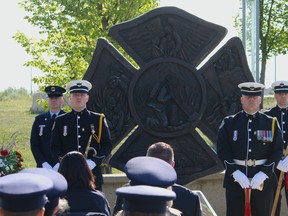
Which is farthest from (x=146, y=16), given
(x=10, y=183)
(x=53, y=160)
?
(x=10, y=183)

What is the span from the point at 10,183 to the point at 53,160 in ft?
14.0

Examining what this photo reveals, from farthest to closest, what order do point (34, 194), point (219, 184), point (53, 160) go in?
point (219, 184), point (53, 160), point (34, 194)

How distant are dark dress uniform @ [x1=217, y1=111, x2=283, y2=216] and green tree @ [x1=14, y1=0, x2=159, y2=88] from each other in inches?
158

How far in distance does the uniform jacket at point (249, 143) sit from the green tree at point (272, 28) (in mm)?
10631

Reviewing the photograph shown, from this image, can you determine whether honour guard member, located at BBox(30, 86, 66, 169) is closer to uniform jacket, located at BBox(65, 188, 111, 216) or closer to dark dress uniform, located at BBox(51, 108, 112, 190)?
dark dress uniform, located at BBox(51, 108, 112, 190)

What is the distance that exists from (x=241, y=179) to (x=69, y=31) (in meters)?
5.01

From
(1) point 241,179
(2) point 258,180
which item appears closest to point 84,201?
(1) point 241,179

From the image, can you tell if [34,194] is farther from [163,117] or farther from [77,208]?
[163,117]

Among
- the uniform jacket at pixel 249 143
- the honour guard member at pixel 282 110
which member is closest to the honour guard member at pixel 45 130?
the uniform jacket at pixel 249 143

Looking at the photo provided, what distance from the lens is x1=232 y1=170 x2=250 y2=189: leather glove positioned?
20.0 ft

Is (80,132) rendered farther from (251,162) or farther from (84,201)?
(84,201)

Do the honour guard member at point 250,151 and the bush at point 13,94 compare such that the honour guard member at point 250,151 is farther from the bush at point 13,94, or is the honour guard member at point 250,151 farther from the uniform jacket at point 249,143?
the bush at point 13,94

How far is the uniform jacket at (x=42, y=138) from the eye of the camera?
7016mm

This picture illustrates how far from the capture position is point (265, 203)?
630 cm
